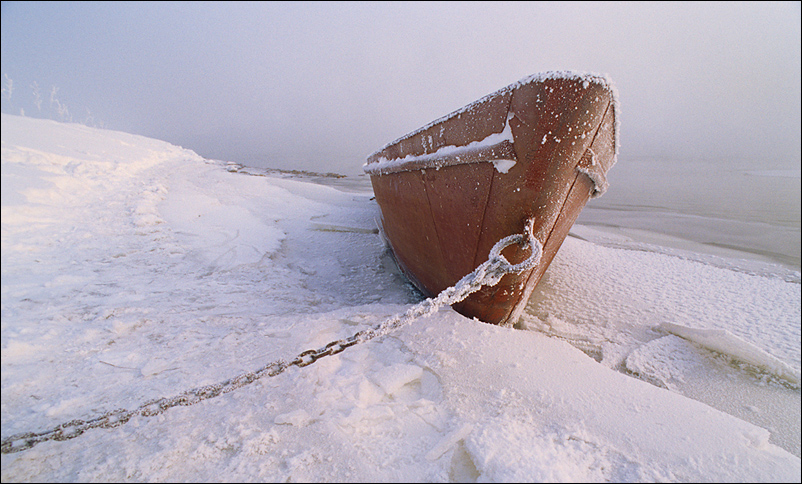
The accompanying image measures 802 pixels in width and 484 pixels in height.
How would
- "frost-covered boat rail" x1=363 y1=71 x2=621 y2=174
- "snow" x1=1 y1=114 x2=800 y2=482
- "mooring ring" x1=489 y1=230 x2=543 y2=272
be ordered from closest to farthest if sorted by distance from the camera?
"snow" x1=1 y1=114 x2=800 y2=482 → "frost-covered boat rail" x1=363 y1=71 x2=621 y2=174 → "mooring ring" x1=489 y1=230 x2=543 y2=272

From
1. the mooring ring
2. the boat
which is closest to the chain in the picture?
the mooring ring

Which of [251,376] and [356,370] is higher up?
[251,376]

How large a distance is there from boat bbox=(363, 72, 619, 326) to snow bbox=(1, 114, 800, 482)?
424mm

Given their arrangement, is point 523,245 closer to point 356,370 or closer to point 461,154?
point 461,154

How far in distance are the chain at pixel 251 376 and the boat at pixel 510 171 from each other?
20 centimetres

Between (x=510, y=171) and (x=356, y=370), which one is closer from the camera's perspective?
(x=356, y=370)

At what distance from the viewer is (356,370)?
139 cm

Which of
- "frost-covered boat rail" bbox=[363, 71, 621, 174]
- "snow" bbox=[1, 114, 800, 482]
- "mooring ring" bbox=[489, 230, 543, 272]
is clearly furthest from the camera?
"mooring ring" bbox=[489, 230, 543, 272]

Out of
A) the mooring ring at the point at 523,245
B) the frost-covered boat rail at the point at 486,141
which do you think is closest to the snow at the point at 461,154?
the frost-covered boat rail at the point at 486,141

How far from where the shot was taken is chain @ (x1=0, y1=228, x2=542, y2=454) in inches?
36.9

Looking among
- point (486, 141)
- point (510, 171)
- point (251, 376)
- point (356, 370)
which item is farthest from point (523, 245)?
point (251, 376)

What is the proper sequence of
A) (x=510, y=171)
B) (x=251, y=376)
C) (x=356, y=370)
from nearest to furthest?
1. (x=251, y=376)
2. (x=356, y=370)
3. (x=510, y=171)

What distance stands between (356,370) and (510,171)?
1.24 m

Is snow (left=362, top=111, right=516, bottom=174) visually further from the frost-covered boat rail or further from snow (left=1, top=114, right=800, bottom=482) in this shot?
snow (left=1, top=114, right=800, bottom=482)
